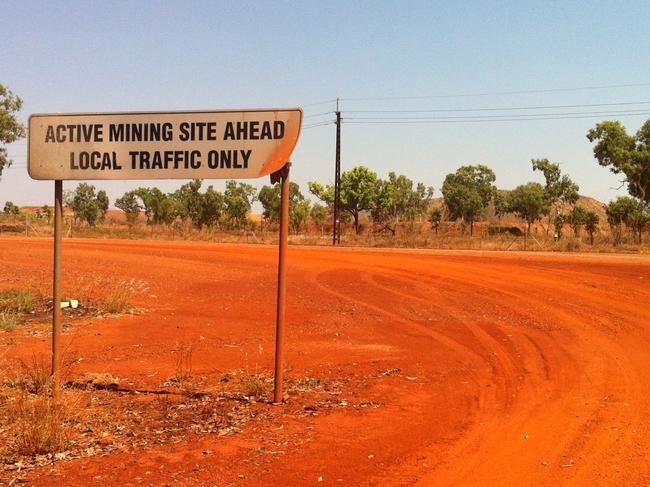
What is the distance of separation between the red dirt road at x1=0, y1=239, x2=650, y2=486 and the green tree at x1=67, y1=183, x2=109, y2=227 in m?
55.1

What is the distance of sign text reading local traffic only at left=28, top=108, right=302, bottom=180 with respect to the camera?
5.64 meters

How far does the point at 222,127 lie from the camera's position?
18.8 feet

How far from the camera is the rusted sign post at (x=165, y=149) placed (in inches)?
222

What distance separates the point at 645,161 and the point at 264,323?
32.1 metres

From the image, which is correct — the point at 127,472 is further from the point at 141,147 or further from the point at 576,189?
the point at 576,189

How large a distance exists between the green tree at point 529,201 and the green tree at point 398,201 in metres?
11.3

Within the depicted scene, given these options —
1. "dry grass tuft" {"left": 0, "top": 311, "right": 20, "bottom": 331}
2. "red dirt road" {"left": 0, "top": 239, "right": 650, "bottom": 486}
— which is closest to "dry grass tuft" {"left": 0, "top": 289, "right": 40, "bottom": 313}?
"dry grass tuft" {"left": 0, "top": 311, "right": 20, "bottom": 331}

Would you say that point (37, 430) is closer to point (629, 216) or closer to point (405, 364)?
point (405, 364)

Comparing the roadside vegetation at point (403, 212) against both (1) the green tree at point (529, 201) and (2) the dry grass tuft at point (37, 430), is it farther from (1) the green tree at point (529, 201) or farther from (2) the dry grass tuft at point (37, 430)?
(2) the dry grass tuft at point (37, 430)

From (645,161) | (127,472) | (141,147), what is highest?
(645,161)

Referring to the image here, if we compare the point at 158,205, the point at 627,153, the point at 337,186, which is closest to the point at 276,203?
the point at 158,205

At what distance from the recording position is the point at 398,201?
238 feet

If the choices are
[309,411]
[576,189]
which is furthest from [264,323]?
[576,189]

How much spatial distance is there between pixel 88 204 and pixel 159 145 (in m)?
67.2
